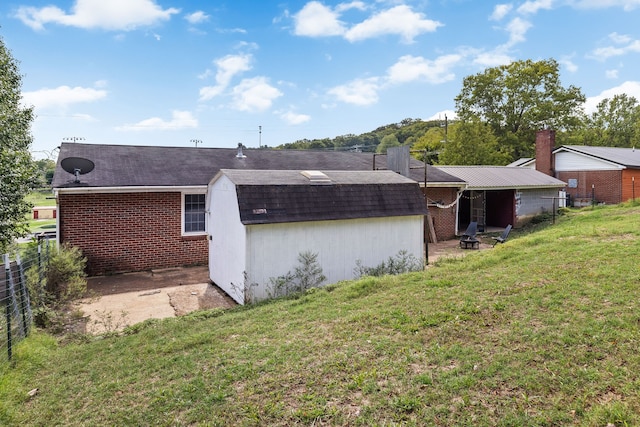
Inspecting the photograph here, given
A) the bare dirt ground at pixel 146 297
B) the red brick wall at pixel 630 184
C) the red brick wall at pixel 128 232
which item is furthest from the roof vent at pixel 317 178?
the red brick wall at pixel 630 184

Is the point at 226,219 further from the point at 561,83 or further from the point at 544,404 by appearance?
the point at 561,83

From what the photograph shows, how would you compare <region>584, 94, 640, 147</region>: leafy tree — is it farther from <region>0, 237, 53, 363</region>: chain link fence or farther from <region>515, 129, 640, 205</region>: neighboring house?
<region>0, 237, 53, 363</region>: chain link fence

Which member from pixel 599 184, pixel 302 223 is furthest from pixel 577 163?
pixel 302 223

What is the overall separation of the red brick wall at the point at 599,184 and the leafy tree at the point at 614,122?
28.4m

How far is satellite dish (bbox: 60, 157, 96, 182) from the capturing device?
1037cm

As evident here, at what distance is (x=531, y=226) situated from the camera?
1811cm

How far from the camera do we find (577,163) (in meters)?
27.3

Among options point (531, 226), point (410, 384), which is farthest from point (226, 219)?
point (531, 226)

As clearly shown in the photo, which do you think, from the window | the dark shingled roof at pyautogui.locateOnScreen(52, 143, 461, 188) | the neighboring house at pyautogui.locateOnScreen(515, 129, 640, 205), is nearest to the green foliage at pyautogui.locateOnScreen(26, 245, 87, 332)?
the dark shingled roof at pyautogui.locateOnScreen(52, 143, 461, 188)

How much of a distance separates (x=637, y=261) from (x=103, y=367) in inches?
329

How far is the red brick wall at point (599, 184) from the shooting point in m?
25.1

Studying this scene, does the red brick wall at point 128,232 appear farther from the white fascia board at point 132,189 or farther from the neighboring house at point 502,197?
the neighboring house at point 502,197

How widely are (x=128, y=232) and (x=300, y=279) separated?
6.05 m

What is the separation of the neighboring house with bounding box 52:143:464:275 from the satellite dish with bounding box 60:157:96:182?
0.66 ft
